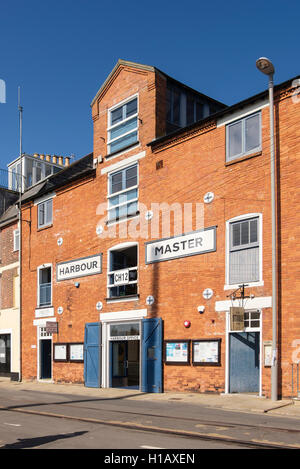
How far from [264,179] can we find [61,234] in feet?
40.6

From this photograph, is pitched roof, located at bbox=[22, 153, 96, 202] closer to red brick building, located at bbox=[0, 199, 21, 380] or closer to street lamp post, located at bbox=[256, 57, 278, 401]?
red brick building, located at bbox=[0, 199, 21, 380]

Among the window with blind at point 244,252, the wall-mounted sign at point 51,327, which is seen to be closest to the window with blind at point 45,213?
the wall-mounted sign at point 51,327

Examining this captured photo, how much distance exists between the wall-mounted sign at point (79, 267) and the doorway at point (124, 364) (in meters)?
3.41

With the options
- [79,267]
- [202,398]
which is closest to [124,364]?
[79,267]

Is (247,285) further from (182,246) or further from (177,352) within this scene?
(177,352)

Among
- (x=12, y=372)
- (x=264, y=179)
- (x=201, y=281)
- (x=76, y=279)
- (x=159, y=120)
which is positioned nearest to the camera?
(x=264, y=179)

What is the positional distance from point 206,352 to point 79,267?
8792 mm

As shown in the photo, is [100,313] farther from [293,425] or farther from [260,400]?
[293,425]

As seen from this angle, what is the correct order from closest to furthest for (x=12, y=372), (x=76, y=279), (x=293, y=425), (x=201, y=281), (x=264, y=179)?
(x=293, y=425) < (x=264, y=179) < (x=201, y=281) < (x=76, y=279) < (x=12, y=372)

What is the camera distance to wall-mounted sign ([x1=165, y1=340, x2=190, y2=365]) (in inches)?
759

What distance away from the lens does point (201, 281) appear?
62.7 ft

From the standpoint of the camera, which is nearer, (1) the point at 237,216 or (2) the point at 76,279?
(1) the point at 237,216

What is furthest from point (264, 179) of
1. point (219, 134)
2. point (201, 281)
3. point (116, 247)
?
point (116, 247)

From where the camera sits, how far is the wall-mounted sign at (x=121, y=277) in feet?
73.5
